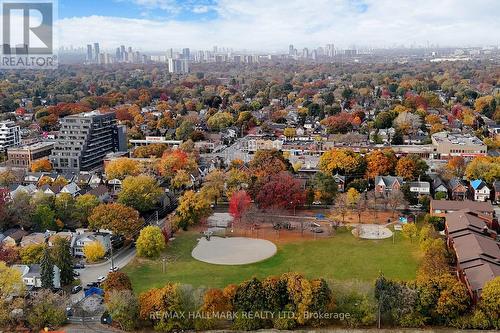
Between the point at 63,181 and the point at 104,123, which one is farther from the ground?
the point at 104,123

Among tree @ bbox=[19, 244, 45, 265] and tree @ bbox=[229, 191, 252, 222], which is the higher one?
tree @ bbox=[229, 191, 252, 222]

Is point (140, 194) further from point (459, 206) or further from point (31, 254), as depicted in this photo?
point (459, 206)

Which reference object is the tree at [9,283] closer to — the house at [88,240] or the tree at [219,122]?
the house at [88,240]

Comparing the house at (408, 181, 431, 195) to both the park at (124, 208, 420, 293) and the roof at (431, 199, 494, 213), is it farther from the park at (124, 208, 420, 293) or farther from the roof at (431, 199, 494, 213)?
the park at (124, 208, 420, 293)

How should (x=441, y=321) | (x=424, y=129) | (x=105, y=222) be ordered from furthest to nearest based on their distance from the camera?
1. (x=424, y=129)
2. (x=105, y=222)
3. (x=441, y=321)

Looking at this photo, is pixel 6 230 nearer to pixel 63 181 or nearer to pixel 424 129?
pixel 63 181

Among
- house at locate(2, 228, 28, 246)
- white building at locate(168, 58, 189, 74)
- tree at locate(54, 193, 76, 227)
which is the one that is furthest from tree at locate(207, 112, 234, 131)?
white building at locate(168, 58, 189, 74)

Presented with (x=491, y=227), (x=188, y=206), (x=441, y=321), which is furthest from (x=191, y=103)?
(x=441, y=321)
